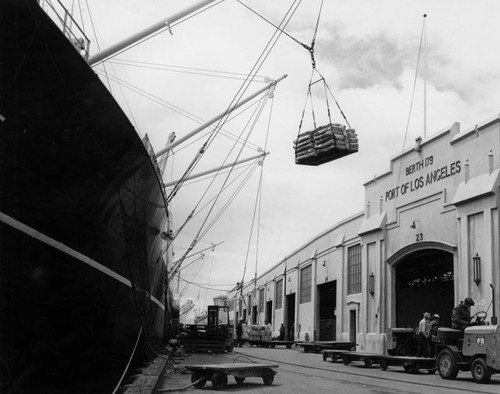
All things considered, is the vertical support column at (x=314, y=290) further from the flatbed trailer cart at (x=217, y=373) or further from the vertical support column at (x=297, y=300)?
the flatbed trailer cart at (x=217, y=373)

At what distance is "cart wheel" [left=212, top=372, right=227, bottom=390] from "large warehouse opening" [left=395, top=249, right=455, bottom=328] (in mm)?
15412

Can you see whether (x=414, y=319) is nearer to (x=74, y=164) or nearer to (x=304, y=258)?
(x=304, y=258)

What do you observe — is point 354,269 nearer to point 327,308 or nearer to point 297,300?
point 327,308

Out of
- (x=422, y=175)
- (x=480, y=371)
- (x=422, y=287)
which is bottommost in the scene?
(x=480, y=371)

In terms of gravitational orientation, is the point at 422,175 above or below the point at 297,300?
above

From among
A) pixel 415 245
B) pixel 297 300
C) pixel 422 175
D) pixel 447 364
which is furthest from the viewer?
pixel 297 300

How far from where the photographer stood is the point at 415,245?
23.6 meters

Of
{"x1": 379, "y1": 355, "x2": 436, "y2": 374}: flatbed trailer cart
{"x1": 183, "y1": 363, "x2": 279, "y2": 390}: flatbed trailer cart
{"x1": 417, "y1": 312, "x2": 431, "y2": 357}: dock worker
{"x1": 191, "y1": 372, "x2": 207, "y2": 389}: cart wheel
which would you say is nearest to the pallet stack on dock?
{"x1": 417, "y1": 312, "x2": 431, "y2": 357}: dock worker

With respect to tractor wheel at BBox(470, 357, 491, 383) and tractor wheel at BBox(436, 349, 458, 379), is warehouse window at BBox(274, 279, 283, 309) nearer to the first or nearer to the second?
tractor wheel at BBox(436, 349, 458, 379)

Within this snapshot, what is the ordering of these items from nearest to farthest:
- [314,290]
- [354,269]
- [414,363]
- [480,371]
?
[480,371]
[414,363]
[354,269]
[314,290]

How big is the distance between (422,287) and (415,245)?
21.1ft

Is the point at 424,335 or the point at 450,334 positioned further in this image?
the point at 424,335

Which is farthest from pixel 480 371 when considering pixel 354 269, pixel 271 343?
pixel 271 343

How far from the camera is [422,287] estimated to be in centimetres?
2920
